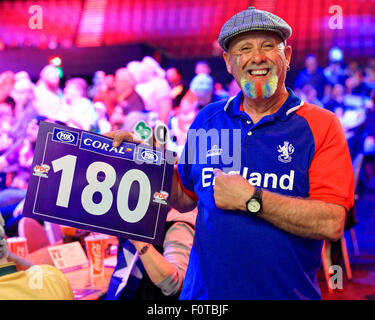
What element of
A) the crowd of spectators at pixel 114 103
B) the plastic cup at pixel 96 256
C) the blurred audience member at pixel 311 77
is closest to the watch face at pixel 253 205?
the plastic cup at pixel 96 256

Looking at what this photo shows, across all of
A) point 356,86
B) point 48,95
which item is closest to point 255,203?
point 48,95

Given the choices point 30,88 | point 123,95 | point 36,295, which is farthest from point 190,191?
point 30,88

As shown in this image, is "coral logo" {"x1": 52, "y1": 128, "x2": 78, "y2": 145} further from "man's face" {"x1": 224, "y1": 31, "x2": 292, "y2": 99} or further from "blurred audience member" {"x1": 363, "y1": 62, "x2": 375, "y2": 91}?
"blurred audience member" {"x1": 363, "y1": 62, "x2": 375, "y2": 91}

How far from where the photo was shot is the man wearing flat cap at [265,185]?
1.27 meters

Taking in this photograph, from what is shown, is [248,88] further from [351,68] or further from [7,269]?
[351,68]

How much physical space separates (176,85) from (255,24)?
5.84 m

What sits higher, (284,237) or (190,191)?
(190,191)

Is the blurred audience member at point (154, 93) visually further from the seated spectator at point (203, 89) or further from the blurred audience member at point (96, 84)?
the blurred audience member at point (96, 84)

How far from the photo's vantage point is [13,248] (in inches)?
101

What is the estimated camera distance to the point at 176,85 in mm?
7164

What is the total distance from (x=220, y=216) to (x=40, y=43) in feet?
34.2

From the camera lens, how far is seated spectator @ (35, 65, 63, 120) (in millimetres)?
6453

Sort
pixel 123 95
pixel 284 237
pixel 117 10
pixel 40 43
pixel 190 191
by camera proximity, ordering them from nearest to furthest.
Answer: pixel 284 237 < pixel 190 191 < pixel 123 95 < pixel 40 43 < pixel 117 10
